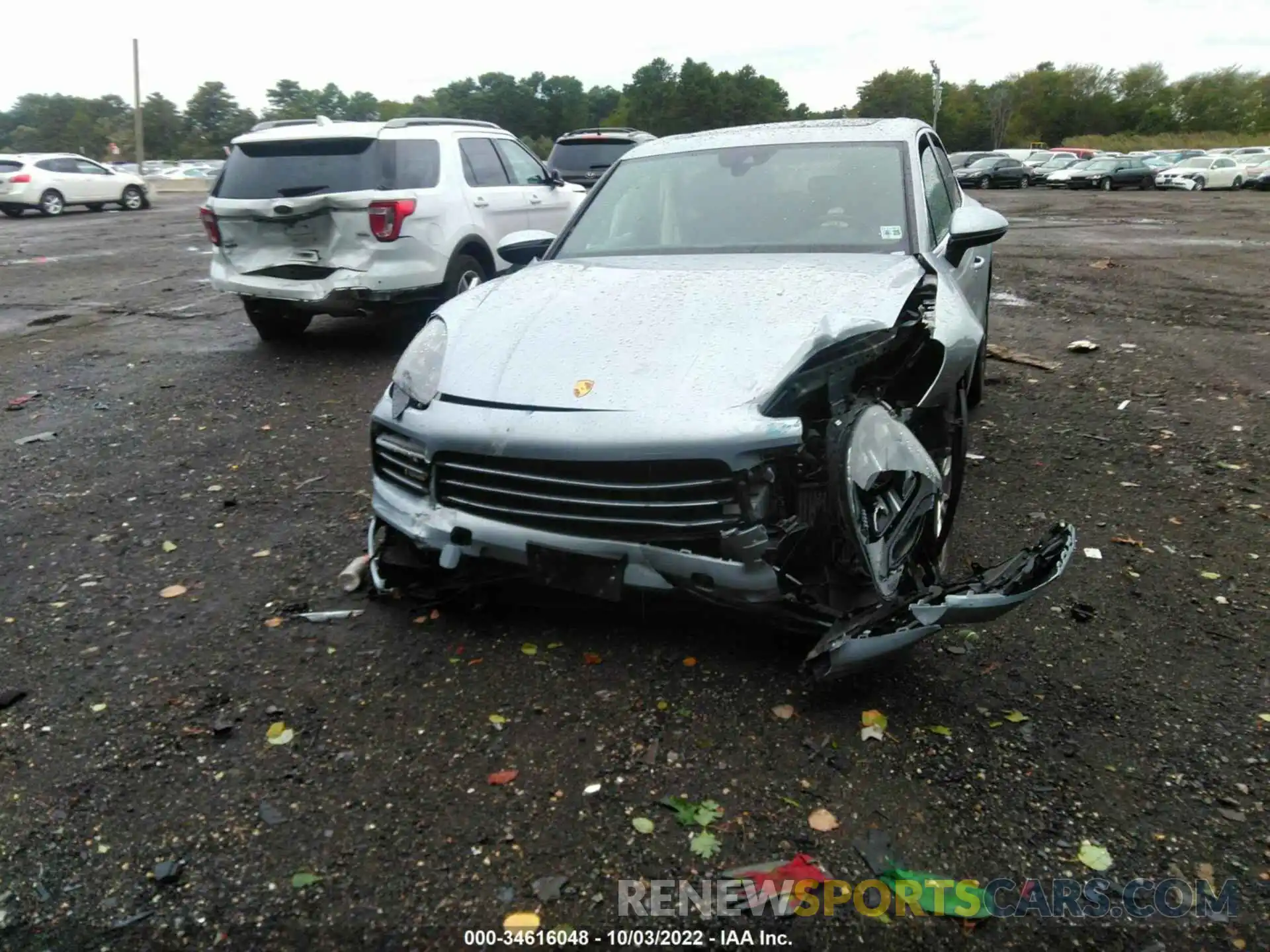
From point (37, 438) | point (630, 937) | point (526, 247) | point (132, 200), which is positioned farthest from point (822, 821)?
point (132, 200)

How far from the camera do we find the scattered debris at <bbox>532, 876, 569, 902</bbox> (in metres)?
2.22

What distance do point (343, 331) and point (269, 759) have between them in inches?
275

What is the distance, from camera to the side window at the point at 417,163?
7.50m

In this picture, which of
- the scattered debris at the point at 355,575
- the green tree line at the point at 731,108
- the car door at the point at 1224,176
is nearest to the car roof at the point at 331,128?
the scattered debris at the point at 355,575

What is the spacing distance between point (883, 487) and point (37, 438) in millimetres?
5578

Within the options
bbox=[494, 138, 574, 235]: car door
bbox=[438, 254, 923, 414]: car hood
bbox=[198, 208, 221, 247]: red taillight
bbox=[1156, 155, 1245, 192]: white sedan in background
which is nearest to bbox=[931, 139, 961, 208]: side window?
bbox=[438, 254, 923, 414]: car hood

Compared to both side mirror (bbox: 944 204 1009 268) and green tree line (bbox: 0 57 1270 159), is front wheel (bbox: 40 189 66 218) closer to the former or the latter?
side mirror (bbox: 944 204 1009 268)

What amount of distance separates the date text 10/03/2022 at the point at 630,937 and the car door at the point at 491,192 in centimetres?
692

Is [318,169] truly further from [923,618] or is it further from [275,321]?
[923,618]

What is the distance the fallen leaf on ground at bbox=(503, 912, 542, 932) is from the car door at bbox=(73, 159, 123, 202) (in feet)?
97.0

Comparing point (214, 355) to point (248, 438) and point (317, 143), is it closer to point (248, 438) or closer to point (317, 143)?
point (317, 143)

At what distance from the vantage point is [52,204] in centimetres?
2523

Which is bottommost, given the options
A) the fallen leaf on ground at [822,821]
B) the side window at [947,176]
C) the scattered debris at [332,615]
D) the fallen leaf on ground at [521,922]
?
the fallen leaf on ground at [521,922]

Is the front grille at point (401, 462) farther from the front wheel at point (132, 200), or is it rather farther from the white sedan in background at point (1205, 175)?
the white sedan in background at point (1205, 175)
